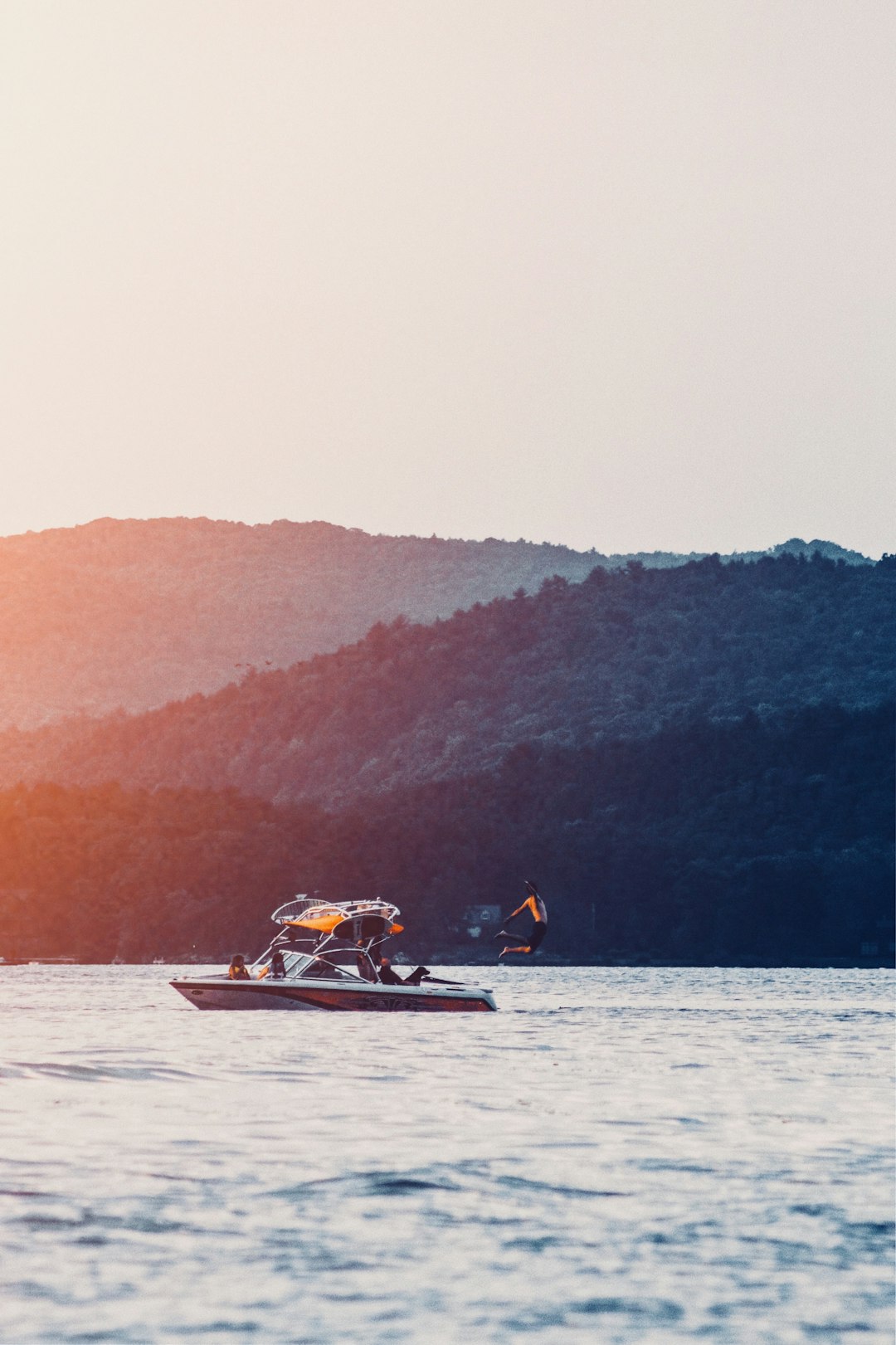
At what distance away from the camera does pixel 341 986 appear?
6278 centimetres

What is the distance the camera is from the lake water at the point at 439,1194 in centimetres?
1856

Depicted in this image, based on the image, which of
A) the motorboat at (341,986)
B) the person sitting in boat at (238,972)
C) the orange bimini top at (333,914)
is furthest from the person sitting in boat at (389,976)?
the person sitting in boat at (238,972)

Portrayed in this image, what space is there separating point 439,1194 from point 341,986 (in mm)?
37708

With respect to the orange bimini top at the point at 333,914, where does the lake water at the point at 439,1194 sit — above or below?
below

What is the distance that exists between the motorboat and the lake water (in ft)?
33.6

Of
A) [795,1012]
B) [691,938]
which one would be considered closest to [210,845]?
[691,938]

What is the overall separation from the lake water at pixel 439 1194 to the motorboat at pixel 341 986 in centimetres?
1026

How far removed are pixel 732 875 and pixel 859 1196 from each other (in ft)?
549

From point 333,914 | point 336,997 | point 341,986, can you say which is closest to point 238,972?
point 336,997

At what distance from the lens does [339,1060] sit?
155 ft

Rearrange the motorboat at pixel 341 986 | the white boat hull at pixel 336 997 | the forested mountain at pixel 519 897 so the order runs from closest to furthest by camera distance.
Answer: the white boat hull at pixel 336 997 < the motorboat at pixel 341 986 < the forested mountain at pixel 519 897

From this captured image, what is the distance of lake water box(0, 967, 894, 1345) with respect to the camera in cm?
1856

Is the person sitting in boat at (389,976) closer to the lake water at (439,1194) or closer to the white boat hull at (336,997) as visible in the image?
the white boat hull at (336,997)

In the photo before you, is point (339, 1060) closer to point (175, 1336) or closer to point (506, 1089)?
point (506, 1089)
